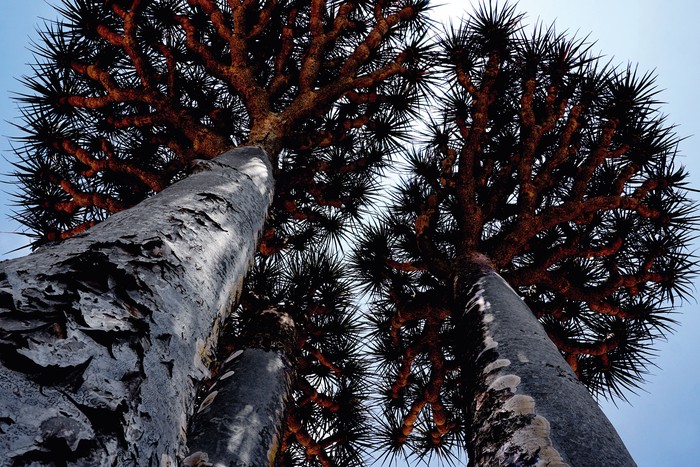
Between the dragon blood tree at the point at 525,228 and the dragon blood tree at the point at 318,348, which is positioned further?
the dragon blood tree at the point at 318,348

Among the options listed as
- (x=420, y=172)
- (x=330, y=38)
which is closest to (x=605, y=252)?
(x=420, y=172)

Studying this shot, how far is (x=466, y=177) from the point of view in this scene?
138 inches

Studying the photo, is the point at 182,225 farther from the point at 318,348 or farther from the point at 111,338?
the point at 318,348

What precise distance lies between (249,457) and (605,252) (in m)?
3.48

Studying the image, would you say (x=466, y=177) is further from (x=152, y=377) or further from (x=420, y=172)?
(x=152, y=377)

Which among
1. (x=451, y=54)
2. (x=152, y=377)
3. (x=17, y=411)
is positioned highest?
(x=451, y=54)

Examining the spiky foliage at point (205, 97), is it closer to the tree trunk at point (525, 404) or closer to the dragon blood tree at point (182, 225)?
the dragon blood tree at point (182, 225)

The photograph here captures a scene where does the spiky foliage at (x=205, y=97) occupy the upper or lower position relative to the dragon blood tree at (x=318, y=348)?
upper

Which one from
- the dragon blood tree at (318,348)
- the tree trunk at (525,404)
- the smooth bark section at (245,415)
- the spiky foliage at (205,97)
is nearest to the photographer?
the tree trunk at (525,404)

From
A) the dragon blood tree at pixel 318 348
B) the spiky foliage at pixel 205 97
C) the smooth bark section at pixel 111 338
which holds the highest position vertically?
the spiky foliage at pixel 205 97

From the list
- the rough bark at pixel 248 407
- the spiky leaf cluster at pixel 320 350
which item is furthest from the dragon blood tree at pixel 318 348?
the rough bark at pixel 248 407

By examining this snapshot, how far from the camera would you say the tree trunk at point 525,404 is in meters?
1.14

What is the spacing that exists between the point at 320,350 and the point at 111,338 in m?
4.30

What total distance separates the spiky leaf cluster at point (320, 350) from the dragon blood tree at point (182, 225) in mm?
27
